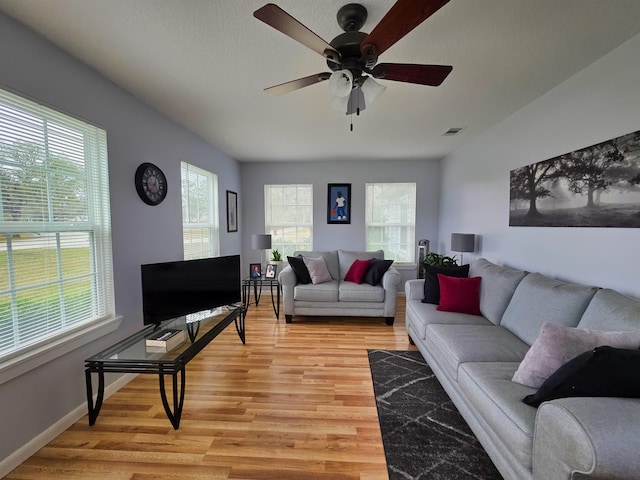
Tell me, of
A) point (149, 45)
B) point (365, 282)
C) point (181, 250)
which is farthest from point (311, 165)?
point (149, 45)

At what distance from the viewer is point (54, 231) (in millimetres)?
1834

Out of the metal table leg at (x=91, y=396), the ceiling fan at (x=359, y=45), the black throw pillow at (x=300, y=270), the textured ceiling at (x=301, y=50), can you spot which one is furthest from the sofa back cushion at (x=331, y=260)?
the metal table leg at (x=91, y=396)

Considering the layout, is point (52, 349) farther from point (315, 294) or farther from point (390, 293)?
point (390, 293)

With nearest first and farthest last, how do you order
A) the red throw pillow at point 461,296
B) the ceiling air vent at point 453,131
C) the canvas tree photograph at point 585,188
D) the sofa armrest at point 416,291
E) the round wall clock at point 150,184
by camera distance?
the canvas tree photograph at point 585,188
the round wall clock at point 150,184
the red throw pillow at point 461,296
the sofa armrest at point 416,291
the ceiling air vent at point 453,131

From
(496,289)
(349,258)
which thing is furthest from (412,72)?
(349,258)

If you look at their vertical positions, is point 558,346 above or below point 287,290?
above

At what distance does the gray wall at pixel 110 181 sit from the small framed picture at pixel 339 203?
2.40 meters

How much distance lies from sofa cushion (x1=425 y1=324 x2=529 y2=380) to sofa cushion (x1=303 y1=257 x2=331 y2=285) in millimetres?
1837

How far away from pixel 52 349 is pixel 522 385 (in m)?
2.74

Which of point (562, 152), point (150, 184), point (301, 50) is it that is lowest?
point (150, 184)

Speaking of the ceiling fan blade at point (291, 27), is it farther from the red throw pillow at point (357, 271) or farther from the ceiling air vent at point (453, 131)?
the red throw pillow at point (357, 271)

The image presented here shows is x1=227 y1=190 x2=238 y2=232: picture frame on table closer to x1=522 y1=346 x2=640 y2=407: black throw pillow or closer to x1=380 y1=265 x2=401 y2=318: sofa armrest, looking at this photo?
x1=380 y1=265 x2=401 y2=318: sofa armrest

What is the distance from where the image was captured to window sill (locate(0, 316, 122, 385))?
4.99ft

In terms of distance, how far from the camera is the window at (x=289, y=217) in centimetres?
529
